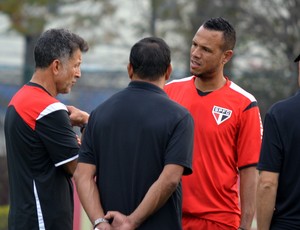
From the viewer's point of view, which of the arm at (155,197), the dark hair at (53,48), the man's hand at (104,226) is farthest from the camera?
the dark hair at (53,48)

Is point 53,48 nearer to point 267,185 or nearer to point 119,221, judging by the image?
point 119,221

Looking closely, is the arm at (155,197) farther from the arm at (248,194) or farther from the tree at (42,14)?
the tree at (42,14)

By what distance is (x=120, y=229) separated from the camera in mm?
5527

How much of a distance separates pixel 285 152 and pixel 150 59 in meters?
0.99

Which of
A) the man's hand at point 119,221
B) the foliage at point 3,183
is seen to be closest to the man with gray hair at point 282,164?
the man's hand at point 119,221

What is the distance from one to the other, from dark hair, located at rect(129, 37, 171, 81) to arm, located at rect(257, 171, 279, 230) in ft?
2.92

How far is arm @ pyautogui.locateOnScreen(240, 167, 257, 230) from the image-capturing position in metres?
6.38

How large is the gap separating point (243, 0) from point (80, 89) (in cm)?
425

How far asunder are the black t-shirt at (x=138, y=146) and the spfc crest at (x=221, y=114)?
82 centimetres

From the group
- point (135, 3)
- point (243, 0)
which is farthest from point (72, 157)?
point (135, 3)

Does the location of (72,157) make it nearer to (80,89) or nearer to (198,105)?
(198,105)

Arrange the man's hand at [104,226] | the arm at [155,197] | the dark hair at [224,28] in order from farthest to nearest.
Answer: the dark hair at [224,28], the man's hand at [104,226], the arm at [155,197]

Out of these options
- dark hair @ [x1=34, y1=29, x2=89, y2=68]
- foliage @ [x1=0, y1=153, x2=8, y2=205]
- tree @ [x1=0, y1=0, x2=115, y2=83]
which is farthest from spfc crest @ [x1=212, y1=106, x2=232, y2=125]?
tree @ [x1=0, y1=0, x2=115, y2=83]

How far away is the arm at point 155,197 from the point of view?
5453 mm
